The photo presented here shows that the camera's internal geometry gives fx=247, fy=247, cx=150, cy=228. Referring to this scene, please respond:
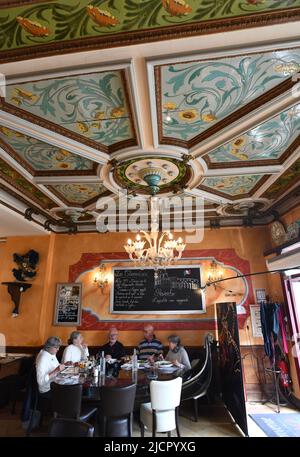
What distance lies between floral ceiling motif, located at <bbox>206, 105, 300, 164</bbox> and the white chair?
2.70 meters

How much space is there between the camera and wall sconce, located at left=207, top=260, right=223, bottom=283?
516 cm

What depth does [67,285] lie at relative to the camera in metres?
5.49

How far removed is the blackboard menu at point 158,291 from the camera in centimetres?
512

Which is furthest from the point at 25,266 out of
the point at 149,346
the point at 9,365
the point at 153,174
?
the point at 153,174

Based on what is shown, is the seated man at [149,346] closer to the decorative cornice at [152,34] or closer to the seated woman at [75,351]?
the seated woman at [75,351]

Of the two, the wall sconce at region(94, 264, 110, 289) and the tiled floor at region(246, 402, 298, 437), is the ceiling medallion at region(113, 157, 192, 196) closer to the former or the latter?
the wall sconce at region(94, 264, 110, 289)

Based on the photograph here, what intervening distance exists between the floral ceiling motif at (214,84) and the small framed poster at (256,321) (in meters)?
3.85

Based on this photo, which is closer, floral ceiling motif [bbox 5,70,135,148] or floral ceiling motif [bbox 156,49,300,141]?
floral ceiling motif [bbox 156,49,300,141]

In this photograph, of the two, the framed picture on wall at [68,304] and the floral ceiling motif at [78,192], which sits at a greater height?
the floral ceiling motif at [78,192]

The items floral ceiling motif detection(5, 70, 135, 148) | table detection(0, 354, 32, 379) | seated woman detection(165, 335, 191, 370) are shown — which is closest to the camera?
floral ceiling motif detection(5, 70, 135, 148)

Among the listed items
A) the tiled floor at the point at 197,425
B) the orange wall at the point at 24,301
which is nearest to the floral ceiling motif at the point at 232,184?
the tiled floor at the point at 197,425

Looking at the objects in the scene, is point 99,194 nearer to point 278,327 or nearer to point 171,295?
point 171,295

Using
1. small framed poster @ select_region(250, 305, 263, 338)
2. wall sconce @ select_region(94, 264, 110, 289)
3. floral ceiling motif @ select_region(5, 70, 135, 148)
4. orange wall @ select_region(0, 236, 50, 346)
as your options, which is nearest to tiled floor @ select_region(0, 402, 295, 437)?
small framed poster @ select_region(250, 305, 263, 338)
